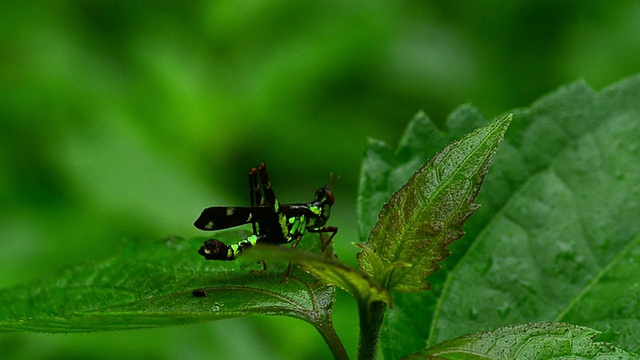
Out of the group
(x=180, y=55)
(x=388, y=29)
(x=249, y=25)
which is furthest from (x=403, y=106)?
(x=180, y=55)

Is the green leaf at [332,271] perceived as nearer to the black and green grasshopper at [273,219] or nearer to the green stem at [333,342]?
the green stem at [333,342]

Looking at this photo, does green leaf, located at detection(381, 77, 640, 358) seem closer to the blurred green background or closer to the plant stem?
the plant stem

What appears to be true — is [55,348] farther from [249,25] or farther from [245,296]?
[249,25]

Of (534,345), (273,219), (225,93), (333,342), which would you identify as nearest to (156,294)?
(273,219)

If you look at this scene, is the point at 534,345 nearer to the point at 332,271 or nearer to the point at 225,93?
the point at 332,271

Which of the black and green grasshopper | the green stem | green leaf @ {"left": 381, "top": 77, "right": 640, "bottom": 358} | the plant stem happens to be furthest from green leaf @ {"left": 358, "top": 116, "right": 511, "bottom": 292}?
green leaf @ {"left": 381, "top": 77, "right": 640, "bottom": 358}

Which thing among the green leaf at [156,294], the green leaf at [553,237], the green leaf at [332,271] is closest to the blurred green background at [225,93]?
the green leaf at [553,237]
